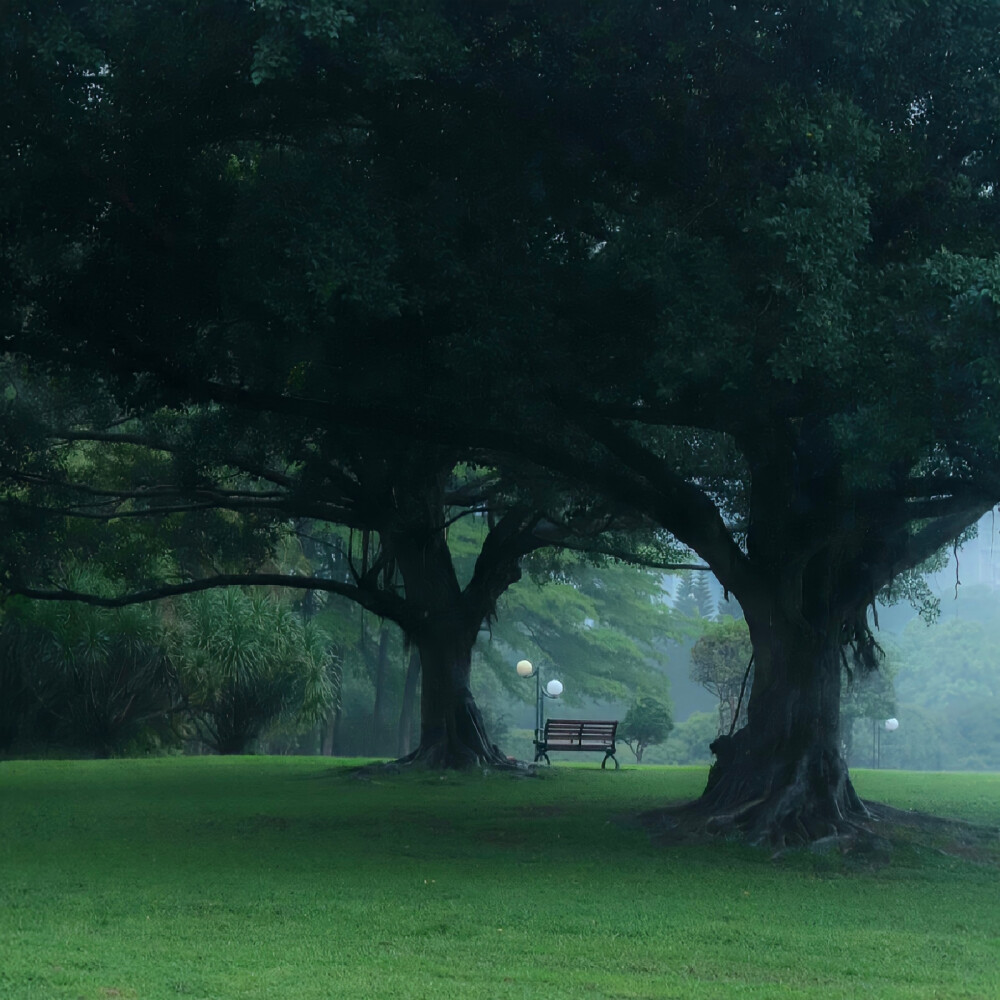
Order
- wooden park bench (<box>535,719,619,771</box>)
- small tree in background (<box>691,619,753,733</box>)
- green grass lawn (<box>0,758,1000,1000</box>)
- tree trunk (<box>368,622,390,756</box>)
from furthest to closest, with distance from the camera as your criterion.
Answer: tree trunk (<box>368,622,390,756</box>)
small tree in background (<box>691,619,753,733</box>)
wooden park bench (<box>535,719,619,771</box>)
green grass lawn (<box>0,758,1000,1000</box>)

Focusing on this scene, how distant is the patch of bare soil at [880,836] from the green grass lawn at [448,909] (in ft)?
0.75

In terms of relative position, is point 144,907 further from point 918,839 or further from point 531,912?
point 918,839

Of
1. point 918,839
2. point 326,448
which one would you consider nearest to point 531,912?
point 918,839

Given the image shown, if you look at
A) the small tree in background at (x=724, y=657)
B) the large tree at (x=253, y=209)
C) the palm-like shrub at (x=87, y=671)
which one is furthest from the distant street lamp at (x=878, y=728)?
the large tree at (x=253, y=209)

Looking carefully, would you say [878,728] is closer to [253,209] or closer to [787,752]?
[787,752]

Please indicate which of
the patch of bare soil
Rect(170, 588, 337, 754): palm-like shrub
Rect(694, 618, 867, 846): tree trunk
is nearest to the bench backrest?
Rect(170, 588, 337, 754): palm-like shrub

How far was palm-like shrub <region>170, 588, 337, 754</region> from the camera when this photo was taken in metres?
27.5

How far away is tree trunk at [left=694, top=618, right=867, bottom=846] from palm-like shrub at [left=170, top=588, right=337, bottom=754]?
1664 cm

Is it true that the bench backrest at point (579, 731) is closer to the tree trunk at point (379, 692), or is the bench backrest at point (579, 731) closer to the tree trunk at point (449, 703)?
the tree trunk at point (449, 703)

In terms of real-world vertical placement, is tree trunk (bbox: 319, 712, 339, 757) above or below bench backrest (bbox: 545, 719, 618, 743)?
below

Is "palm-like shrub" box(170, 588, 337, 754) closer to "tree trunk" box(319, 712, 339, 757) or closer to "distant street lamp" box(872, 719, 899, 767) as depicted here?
"tree trunk" box(319, 712, 339, 757)

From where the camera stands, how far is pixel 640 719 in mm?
37844

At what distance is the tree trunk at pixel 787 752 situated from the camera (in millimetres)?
11922

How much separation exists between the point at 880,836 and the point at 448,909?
16.7 feet
